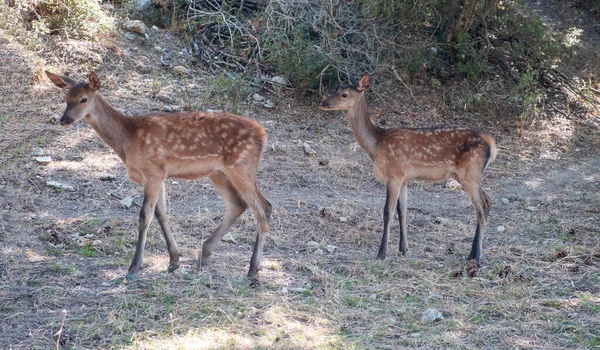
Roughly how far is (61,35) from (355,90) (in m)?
5.67

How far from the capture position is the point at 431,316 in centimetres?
640

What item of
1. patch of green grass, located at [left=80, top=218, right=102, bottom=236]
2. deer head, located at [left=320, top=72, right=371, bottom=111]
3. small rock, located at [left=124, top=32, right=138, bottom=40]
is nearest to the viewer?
patch of green grass, located at [left=80, top=218, right=102, bottom=236]

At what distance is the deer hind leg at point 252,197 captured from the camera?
24.2 feet

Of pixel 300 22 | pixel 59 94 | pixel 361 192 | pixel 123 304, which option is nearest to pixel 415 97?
pixel 300 22

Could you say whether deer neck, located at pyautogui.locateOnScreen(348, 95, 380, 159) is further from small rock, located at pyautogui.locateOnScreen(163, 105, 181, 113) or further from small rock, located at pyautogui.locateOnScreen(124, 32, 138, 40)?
small rock, located at pyautogui.locateOnScreen(124, 32, 138, 40)

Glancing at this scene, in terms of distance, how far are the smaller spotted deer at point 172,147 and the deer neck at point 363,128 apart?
191 centimetres

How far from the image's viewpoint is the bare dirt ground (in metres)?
6.10

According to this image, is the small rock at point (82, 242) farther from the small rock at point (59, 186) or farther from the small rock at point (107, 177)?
the small rock at point (107, 177)

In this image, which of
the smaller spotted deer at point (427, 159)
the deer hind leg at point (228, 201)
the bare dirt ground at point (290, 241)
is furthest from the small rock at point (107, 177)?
the smaller spotted deer at point (427, 159)

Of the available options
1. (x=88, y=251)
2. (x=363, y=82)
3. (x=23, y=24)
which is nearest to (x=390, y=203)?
(x=363, y=82)

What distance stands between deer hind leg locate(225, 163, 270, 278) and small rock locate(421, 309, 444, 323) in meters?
1.77

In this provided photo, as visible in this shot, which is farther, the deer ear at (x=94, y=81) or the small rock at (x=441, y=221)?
the small rock at (x=441, y=221)

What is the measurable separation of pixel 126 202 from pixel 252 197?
233cm

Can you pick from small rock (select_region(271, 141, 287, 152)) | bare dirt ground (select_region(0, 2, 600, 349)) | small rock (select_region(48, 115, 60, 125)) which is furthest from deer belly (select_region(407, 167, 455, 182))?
small rock (select_region(48, 115, 60, 125))
